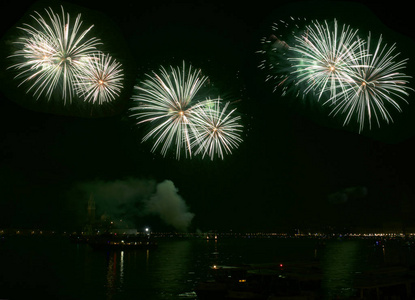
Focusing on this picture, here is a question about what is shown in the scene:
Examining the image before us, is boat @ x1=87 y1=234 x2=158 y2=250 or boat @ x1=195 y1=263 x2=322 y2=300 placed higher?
boat @ x1=195 y1=263 x2=322 y2=300

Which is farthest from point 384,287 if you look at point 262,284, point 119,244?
point 119,244

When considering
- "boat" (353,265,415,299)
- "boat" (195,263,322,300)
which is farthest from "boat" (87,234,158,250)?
"boat" (353,265,415,299)

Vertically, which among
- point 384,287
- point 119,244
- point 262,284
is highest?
point 384,287

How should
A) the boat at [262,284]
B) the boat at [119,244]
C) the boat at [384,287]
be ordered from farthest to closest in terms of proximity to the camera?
1. the boat at [119,244]
2. the boat at [262,284]
3. the boat at [384,287]

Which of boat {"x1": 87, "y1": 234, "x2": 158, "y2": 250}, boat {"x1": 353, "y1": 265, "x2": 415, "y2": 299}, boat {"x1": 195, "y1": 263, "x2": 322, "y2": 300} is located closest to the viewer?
boat {"x1": 353, "y1": 265, "x2": 415, "y2": 299}

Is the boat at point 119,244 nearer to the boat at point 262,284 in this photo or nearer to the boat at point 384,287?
the boat at point 262,284

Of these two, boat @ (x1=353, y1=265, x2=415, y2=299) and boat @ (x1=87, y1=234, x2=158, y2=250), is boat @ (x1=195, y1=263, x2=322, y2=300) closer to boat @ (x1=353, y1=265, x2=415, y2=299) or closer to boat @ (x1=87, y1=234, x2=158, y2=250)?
boat @ (x1=353, y1=265, x2=415, y2=299)

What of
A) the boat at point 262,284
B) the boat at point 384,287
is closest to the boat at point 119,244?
the boat at point 262,284

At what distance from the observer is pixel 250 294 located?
26.2 metres

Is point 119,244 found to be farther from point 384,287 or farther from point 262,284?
point 384,287

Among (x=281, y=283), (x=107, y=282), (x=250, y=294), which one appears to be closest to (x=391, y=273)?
(x=281, y=283)

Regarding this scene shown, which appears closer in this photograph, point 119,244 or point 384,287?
point 384,287

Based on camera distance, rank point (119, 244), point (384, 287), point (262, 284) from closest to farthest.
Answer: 1. point (384, 287)
2. point (262, 284)
3. point (119, 244)

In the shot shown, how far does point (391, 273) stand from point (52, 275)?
43.8 m
